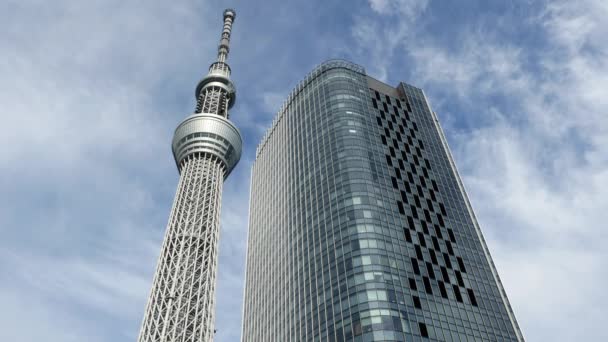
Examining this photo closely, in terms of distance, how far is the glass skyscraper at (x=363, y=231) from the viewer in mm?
70562

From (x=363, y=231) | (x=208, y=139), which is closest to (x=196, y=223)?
(x=208, y=139)

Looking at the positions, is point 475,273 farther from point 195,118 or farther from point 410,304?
point 195,118

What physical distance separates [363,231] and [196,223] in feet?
147

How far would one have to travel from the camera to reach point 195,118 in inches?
5128

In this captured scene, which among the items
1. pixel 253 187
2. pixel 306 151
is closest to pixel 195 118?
pixel 253 187

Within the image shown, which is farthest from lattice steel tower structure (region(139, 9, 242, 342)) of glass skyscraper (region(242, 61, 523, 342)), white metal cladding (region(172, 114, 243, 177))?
glass skyscraper (region(242, 61, 523, 342))

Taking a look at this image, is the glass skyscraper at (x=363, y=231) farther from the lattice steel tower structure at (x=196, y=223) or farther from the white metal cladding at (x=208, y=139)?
the white metal cladding at (x=208, y=139)

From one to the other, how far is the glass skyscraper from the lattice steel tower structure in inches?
391

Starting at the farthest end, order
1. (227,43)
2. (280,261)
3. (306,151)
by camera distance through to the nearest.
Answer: (227,43)
(306,151)
(280,261)

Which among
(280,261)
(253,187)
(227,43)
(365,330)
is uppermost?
(227,43)

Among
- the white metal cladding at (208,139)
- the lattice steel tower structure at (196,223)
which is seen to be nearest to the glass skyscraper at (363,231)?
the lattice steel tower structure at (196,223)

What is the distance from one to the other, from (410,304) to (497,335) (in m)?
13.8

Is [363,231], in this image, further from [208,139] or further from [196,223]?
[208,139]

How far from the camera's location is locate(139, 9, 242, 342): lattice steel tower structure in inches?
3585
